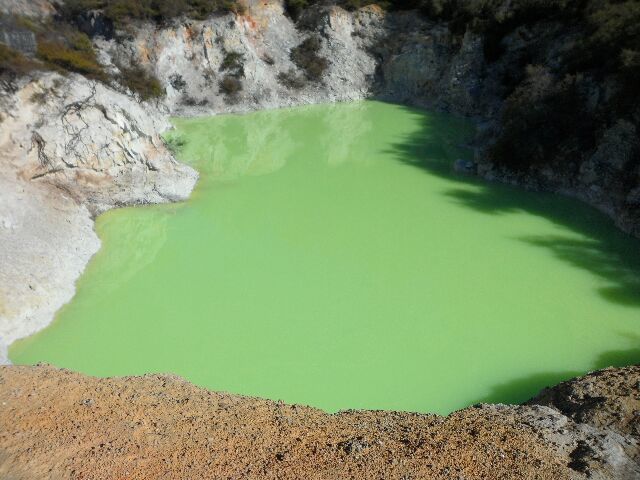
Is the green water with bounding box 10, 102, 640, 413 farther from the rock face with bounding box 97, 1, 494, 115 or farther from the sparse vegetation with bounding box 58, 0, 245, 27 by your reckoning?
the sparse vegetation with bounding box 58, 0, 245, 27

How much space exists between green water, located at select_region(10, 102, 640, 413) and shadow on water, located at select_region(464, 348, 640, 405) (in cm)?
3

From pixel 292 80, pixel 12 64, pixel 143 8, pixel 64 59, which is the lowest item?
pixel 292 80

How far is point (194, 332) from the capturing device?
11.0 metres

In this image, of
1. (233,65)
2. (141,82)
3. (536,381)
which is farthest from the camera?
(233,65)

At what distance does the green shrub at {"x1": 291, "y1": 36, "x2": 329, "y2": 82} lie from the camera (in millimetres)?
30328

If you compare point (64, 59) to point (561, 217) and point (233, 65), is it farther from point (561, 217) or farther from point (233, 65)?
point (561, 217)

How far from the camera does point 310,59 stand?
3056 centimetres

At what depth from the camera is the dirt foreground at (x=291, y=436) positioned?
6.10m

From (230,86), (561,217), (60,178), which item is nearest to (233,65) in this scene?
(230,86)

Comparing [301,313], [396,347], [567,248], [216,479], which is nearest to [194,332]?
[301,313]

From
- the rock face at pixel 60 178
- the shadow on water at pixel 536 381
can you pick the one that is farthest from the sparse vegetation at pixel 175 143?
the shadow on water at pixel 536 381

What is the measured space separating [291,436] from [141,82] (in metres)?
23.1

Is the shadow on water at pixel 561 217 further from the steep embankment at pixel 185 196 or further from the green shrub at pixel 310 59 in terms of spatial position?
the green shrub at pixel 310 59

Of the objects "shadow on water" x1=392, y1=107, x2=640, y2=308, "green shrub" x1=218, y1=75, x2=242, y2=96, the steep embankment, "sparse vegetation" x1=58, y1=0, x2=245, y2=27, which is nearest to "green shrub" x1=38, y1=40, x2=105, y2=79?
the steep embankment
